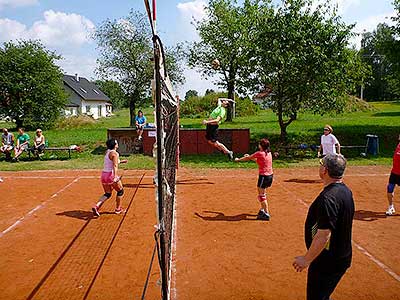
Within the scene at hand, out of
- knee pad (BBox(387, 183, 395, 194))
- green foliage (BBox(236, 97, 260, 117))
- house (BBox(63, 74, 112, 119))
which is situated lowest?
knee pad (BBox(387, 183, 395, 194))

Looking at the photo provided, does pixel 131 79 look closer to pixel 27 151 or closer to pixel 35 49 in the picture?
pixel 35 49

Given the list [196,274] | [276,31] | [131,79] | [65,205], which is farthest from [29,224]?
[131,79]

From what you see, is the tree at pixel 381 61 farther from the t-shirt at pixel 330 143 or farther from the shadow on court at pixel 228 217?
the shadow on court at pixel 228 217

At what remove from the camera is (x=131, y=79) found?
3434cm

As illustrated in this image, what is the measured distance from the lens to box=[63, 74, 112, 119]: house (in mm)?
63000

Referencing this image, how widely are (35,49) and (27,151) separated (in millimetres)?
22247

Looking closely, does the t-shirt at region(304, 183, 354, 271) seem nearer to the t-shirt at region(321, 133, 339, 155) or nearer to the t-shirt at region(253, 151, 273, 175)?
the t-shirt at region(253, 151, 273, 175)

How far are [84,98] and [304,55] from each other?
52.5 metres

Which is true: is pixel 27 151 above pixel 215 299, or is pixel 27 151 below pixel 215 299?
above

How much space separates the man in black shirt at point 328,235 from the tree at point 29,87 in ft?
115

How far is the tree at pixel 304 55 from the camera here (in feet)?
58.1

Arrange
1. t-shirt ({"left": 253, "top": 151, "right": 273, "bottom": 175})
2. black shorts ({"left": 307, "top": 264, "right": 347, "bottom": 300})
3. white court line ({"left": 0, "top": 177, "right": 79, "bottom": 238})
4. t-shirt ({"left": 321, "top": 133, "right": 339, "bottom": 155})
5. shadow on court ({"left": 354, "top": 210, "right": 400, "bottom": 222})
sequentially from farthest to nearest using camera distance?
t-shirt ({"left": 321, "top": 133, "right": 339, "bottom": 155}) → shadow on court ({"left": 354, "top": 210, "right": 400, "bottom": 222}) → t-shirt ({"left": 253, "top": 151, "right": 273, "bottom": 175}) → white court line ({"left": 0, "top": 177, "right": 79, "bottom": 238}) → black shorts ({"left": 307, "top": 264, "right": 347, "bottom": 300})

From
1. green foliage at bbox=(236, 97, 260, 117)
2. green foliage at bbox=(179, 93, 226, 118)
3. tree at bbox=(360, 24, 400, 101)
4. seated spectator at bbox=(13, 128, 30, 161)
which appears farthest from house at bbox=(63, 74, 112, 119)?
tree at bbox=(360, 24, 400, 101)

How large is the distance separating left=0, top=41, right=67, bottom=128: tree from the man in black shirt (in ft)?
115
